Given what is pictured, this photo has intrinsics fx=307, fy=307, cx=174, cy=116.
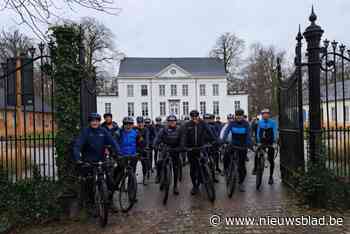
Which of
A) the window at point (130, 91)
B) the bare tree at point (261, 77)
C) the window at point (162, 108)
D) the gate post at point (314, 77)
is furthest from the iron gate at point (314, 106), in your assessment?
the window at point (130, 91)

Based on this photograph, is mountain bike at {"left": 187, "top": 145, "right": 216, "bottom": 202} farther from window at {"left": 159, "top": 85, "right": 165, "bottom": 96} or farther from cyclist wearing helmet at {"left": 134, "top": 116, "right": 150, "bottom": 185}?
window at {"left": 159, "top": 85, "right": 165, "bottom": 96}

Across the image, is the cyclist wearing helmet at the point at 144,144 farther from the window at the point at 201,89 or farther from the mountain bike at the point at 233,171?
the window at the point at 201,89

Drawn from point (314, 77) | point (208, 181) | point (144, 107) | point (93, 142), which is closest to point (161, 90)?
point (144, 107)

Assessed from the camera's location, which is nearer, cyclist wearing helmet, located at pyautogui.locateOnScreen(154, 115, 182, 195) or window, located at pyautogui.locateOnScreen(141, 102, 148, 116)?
cyclist wearing helmet, located at pyautogui.locateOnScreen(154, 115, 182, 195)

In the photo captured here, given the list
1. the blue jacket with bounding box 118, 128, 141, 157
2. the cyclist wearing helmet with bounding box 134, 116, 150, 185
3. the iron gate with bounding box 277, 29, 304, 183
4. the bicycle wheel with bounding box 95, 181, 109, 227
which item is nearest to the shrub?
the bicycle wheel with bounding box 95, 181, 109, 227

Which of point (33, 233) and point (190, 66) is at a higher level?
point (190, 66)

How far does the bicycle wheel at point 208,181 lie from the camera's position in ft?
20.7

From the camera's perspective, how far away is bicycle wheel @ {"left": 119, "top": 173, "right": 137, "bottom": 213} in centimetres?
600

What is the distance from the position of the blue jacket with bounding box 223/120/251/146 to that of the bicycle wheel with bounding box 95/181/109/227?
122 inches

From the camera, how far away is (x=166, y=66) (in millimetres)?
56438

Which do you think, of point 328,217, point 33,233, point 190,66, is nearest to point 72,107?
point 33,233

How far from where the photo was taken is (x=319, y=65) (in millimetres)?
5949

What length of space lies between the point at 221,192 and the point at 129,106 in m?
46.8

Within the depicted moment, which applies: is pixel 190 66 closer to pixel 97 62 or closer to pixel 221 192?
pixel 97 62
